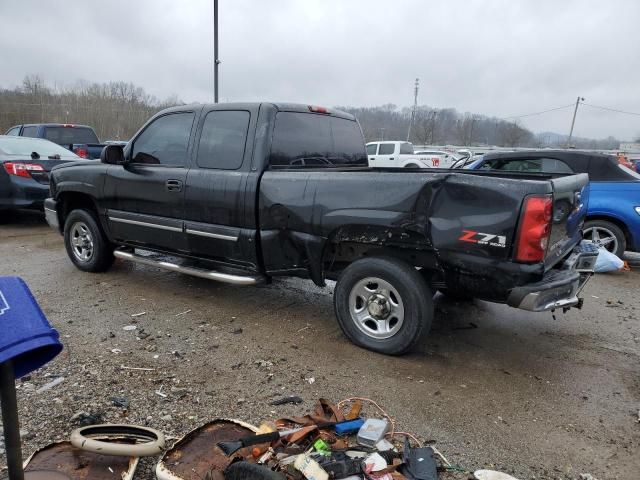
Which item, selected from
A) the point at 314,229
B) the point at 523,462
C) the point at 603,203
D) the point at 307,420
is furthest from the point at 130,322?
the point at 603,203

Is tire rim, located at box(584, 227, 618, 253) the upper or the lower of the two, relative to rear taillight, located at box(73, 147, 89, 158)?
lower

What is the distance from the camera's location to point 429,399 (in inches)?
127

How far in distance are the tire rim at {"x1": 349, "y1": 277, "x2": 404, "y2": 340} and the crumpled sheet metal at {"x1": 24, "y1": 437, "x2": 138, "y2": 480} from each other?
1972 mm

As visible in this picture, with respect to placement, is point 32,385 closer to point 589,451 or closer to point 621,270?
point 589,451

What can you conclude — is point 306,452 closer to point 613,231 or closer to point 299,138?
point 299,138

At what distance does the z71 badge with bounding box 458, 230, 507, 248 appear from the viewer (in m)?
3.15

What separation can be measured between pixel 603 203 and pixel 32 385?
7079mm

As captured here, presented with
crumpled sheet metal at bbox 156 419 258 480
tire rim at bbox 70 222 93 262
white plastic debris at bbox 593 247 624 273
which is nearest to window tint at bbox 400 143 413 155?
white plastic debris at bbox 593 247 624 273

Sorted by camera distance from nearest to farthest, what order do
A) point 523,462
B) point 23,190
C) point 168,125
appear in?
point 523,462 < point 168,125 < point 23,190

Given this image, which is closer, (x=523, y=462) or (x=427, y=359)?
(x=523, y=462)

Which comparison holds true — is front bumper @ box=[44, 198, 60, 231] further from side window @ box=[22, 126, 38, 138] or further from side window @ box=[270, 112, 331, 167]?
side window @ box=[22, 126, 38, 138]

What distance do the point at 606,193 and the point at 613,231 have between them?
55 cm

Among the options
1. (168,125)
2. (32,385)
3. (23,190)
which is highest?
(168,125)

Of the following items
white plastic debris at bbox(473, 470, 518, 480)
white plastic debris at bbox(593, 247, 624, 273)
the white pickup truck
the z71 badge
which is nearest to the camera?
white plastic debris at bbox(473, 470, 518, 480)
